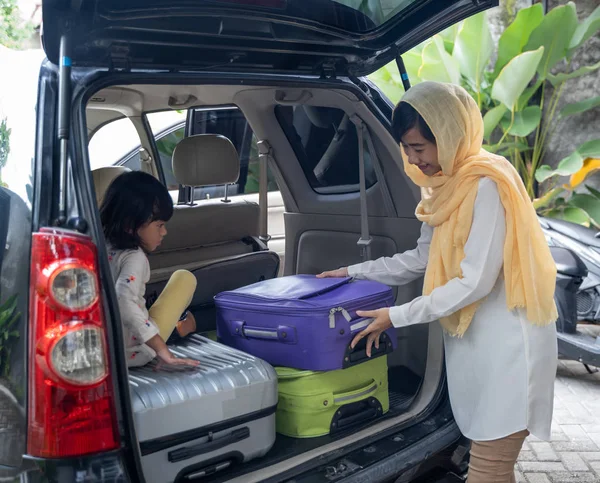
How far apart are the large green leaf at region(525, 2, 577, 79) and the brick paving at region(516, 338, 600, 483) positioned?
3.97 meters

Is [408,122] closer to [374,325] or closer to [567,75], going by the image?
[374,325]

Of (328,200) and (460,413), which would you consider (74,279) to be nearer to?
(460,413)

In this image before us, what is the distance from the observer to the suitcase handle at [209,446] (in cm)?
198

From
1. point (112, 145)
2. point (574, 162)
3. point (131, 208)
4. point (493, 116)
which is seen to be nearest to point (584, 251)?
point (574, 162)

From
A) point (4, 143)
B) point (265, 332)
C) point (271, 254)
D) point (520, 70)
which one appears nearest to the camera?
point (4, 143)

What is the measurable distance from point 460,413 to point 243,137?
133 inches

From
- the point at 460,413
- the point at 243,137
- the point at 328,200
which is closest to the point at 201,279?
the point at 328,200

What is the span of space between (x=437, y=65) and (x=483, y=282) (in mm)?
5544

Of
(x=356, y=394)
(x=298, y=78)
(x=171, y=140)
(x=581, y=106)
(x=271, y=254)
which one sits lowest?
(x=356, y=394)

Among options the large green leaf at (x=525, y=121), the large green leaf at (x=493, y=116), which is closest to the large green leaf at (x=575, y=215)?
the large green leaf at (x=525, y=121)

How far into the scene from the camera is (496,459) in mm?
2139

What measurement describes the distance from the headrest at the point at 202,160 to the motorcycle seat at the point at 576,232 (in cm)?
286

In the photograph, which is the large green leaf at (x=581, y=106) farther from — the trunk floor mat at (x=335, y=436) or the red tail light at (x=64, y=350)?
the red tail light at (x=64, y=350)

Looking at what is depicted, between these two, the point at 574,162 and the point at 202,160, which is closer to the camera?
the point at 202,160
